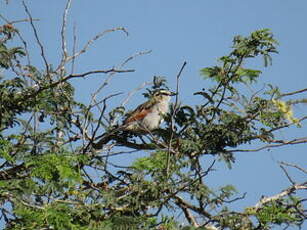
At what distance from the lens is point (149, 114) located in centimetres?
1029

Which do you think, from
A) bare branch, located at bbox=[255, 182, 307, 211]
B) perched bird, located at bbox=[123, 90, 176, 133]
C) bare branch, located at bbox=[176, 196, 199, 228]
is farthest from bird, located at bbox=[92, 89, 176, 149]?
bare branch, located at bbox=[255, 182, 307, 211]

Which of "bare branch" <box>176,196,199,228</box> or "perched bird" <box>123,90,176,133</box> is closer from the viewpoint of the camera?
"bare branch" <box>176,196,199,228</box>

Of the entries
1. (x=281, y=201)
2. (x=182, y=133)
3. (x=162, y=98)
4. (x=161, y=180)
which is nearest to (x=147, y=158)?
(x=161, y=180)

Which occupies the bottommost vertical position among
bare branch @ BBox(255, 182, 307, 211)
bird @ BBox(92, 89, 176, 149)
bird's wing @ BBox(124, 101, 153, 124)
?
bare branch @ BBox(255, 182, 307, 211)

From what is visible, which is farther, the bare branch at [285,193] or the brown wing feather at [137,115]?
the brown wing feather at [137,115]

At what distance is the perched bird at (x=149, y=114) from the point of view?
838 cm

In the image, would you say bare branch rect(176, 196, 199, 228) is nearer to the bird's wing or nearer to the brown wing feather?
the brown wing feather

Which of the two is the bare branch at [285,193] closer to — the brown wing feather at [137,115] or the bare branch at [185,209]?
the bare branch at [185,209]

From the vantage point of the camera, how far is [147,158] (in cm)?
681

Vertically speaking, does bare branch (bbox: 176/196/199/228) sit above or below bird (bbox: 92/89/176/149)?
below

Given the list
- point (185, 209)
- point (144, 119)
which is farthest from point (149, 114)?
point (185, 209)

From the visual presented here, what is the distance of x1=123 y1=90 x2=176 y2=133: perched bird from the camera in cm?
838

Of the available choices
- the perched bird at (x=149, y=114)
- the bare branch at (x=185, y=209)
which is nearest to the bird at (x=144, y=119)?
the perched bird at (x=149, y=114)

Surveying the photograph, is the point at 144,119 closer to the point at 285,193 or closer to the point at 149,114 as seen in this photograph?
the point at 149,114
